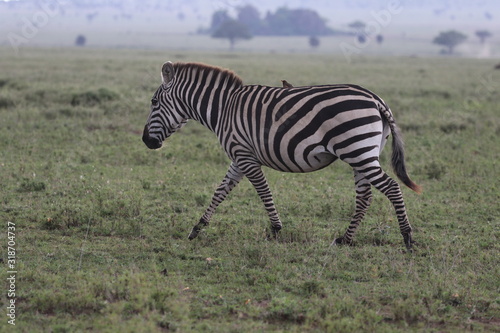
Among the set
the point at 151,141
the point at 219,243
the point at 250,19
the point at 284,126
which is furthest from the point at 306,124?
the point at 250,19

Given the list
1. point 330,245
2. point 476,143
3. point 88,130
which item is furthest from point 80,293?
point 476,143

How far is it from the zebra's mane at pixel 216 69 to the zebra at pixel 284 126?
0.01m

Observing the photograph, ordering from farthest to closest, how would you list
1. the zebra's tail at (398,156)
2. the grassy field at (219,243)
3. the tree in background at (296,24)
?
the tree in background at (296,24) → the zebra's tail at (398,156) → the grassy field at (219,243)

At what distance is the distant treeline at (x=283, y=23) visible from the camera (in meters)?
115

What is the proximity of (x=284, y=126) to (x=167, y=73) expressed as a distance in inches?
70.2

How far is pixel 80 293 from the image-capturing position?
5055mm

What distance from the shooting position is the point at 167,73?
738cm

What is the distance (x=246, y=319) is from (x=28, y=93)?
48.4 ft

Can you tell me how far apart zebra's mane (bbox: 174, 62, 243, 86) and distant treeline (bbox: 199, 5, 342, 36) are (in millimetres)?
109386

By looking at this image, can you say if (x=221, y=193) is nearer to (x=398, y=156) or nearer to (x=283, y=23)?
(x=398, y=156)

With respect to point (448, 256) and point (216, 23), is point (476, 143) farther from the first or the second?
point (216, 23)

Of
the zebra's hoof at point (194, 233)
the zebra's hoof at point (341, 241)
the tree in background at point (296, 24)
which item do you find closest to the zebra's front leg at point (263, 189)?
the zebra's hoof at point (341, 241)

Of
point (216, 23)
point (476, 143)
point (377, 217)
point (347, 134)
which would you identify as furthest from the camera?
point (216, 23)

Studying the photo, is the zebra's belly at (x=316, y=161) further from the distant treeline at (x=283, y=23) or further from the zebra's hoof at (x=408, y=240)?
the distant treeline at (x=283, y=23)
